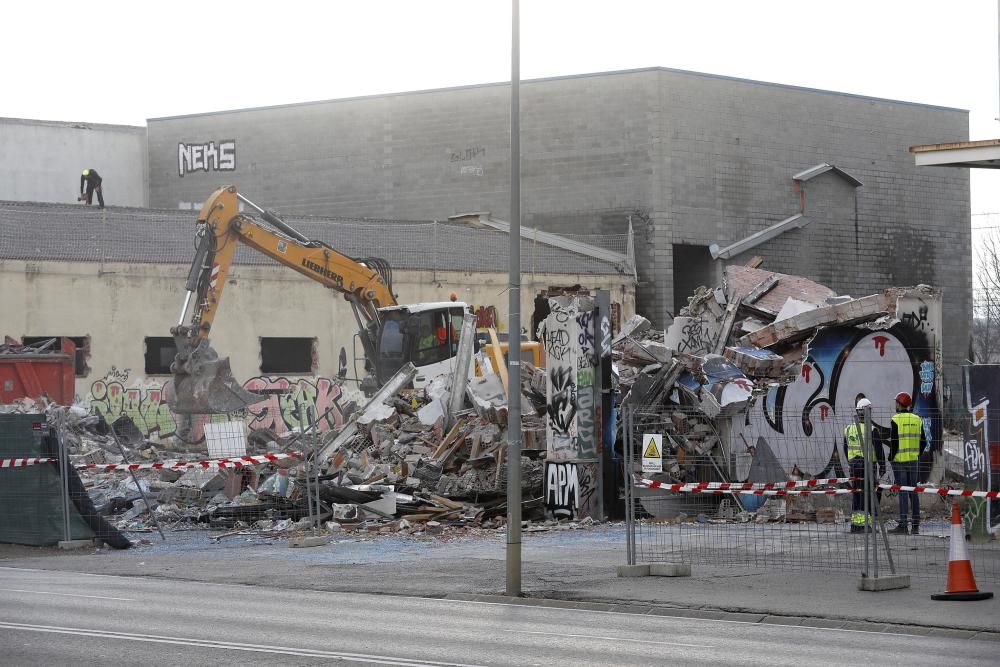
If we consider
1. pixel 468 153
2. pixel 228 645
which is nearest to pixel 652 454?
pixel 228 645

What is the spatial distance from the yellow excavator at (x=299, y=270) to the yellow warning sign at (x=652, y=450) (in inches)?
667

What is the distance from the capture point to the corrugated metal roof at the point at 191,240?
3838 cm

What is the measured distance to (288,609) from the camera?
1330cm

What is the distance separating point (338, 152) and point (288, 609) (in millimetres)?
40046

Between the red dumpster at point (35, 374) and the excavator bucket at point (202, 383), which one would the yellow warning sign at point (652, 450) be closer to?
the excavator bucket at point (202, 383)

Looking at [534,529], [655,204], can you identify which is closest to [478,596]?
[534,529]

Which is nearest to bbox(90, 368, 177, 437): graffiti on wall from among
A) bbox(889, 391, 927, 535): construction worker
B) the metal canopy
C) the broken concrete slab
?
the broken concrete slab

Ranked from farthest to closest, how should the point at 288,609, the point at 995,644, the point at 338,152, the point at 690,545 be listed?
the point at 338,152, the point at 690,545, the point at 288,609, the point at 995,644

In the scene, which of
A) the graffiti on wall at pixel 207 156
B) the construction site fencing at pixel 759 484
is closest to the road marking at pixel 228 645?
the construction site fencing at pixel 759 484

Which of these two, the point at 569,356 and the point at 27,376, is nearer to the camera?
the point at 569,356

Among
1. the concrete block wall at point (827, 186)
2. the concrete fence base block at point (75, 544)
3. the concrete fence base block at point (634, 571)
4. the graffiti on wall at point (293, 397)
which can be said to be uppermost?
the concrete block wall at point (827, 186)

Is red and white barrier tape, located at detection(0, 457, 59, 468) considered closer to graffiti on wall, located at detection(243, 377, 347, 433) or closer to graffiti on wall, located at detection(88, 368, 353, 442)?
graffiti on wall, located at detection(88, 368, 353, 442)

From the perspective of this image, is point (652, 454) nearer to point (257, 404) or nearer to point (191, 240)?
point (257, 404)

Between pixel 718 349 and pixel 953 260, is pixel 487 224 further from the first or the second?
pixel 718 349
